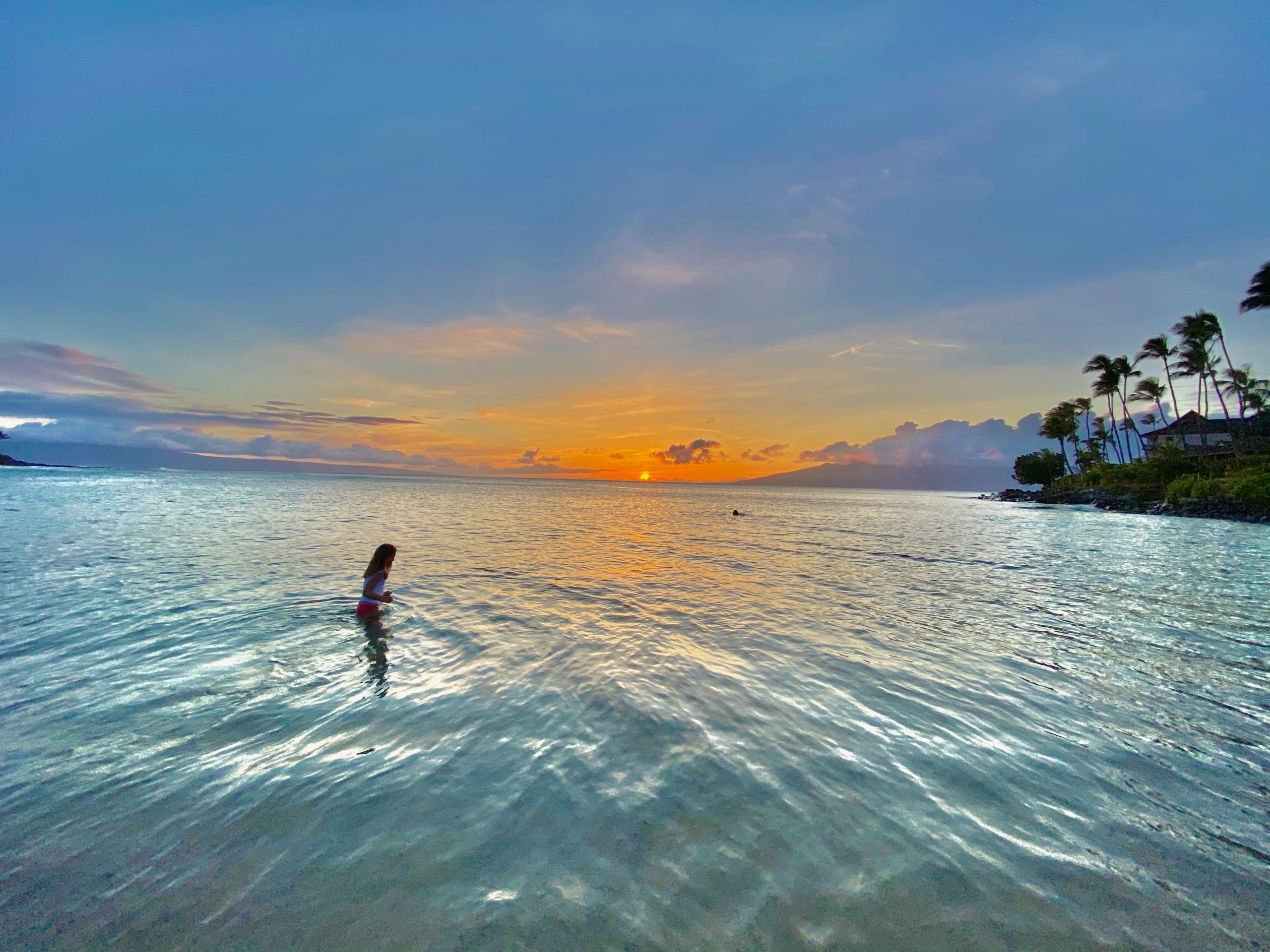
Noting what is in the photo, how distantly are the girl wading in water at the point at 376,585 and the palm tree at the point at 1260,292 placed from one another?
98391mm

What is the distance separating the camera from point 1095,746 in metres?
7.21

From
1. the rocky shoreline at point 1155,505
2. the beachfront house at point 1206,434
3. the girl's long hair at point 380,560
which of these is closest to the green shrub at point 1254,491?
the rocky shoreline at point 1155,505

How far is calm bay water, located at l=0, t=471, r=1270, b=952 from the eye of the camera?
4074 mm

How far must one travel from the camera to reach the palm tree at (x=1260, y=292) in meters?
61.2

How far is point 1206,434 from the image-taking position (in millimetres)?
96938

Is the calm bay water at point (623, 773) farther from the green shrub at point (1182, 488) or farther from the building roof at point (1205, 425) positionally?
the building roof at point (1205, 425)

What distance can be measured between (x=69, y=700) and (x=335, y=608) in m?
6.24

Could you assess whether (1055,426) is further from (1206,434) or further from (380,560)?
(380,560)

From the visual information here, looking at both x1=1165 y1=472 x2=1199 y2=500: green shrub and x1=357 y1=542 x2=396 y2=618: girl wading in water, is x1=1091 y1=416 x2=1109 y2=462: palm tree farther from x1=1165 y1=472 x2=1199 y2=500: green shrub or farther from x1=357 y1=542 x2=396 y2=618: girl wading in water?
x1=357 y1=542 x2=396 y2=618: girl wading in water

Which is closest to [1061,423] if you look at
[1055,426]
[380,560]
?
[1055,426]

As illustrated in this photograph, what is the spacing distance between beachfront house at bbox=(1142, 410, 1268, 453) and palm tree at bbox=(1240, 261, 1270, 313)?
25917 millimetres

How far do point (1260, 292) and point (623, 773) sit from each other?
99079 millimetres

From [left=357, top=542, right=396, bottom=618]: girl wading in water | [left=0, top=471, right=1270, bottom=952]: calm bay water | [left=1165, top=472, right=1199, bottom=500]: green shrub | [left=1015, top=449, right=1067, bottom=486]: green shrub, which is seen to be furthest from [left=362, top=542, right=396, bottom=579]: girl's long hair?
[left=1015, top=449, right=1067, bottom=486]: green shrub

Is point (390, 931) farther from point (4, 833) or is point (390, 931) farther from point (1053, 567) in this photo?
point (1053, 567)
